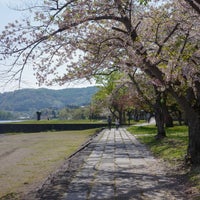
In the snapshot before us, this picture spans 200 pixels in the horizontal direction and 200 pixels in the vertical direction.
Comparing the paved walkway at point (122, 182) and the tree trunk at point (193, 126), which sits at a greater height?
the tree trunk at point (193, 126)

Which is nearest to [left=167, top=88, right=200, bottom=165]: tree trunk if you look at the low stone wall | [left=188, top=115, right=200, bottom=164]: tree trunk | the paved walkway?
[left=188, top=115, right=200, bottom=164]: tree trunk

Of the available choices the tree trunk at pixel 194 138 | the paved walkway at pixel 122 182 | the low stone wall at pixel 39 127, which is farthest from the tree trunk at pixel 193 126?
the low stone wall at pixel 39 127

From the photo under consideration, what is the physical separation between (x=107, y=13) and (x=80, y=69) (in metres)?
3.65

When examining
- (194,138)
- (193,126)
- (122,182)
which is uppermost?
(193,126)

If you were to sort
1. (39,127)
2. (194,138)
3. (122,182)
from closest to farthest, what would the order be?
(122,182), (194,138), (39,127)

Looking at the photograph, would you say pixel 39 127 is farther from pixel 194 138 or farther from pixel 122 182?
pixel 122 182

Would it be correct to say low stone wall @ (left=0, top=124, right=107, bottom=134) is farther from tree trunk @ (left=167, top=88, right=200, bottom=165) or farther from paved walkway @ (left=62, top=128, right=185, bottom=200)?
tree trunk @ (left=167, top=88, right=200, bottom=165)

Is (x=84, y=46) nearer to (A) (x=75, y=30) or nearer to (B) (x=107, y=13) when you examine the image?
(A) (x=75, y=30)

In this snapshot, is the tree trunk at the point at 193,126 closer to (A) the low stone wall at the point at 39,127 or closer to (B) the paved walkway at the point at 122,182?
(B) the paved walkway at the point at 122,182

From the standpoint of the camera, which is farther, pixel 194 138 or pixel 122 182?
pixel 194 138

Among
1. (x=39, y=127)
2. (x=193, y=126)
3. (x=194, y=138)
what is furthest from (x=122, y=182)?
(x=39, y=127)

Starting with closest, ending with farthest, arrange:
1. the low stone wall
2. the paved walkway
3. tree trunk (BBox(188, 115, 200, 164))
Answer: the paved walkway → tree trunk (BBox(188, 115, 200, 164)) → the low stone wall

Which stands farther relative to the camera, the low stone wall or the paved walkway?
the low stone wall

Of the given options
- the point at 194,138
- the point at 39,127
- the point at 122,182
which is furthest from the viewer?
the point at 39,127
